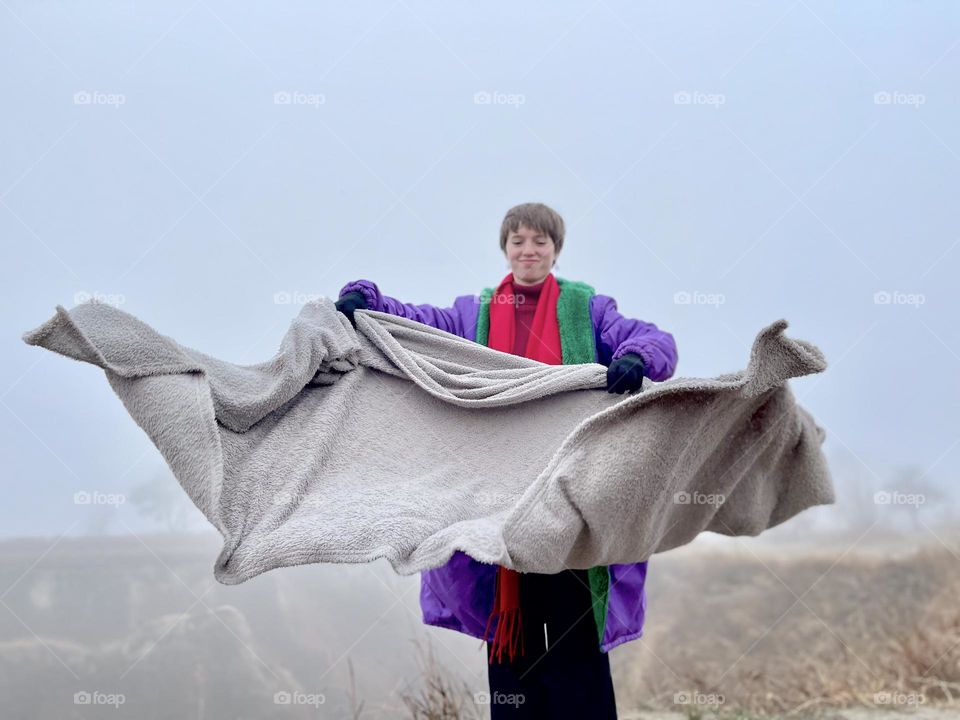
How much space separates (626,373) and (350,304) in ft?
2.00

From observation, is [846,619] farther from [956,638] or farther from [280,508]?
[280,508]

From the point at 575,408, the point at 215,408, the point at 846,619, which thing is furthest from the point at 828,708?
the point at 215,408

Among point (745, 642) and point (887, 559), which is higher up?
point (887, 559)

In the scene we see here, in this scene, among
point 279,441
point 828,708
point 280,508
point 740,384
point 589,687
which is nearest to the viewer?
point 740,384

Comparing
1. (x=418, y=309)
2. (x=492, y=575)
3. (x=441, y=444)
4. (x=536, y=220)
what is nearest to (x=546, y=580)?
(x=492, y=575)

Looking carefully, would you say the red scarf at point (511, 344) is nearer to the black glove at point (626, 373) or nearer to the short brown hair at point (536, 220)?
the short brown hair at point (536, 220)

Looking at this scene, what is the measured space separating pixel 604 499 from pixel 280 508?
1.90 feet

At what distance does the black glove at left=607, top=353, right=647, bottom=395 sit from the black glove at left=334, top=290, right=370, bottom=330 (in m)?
0.56

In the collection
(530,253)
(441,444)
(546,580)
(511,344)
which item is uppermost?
(530,253)

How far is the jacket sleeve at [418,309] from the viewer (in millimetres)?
2076

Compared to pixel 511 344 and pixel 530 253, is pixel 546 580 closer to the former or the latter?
pixel 511 344

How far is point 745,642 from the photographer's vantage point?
3.49 m

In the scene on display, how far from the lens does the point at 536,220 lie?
6.78 ft

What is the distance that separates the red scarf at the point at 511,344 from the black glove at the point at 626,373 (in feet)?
0.75
